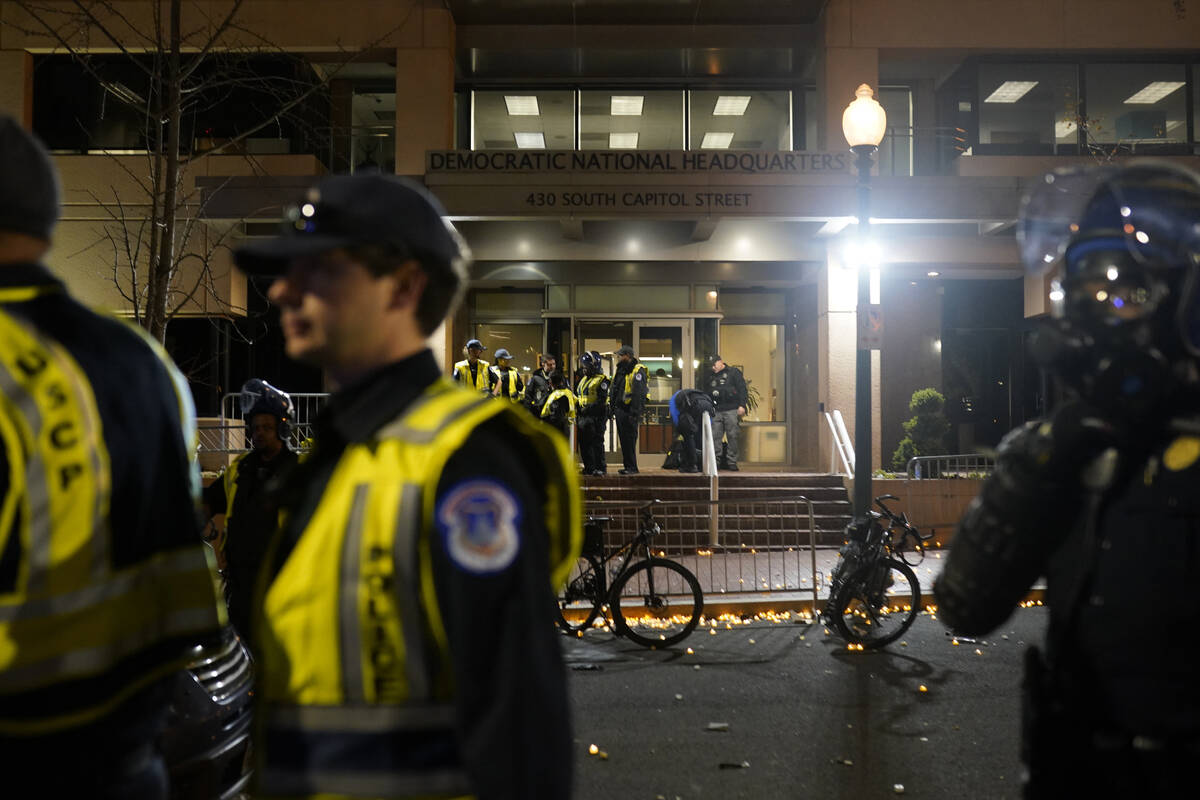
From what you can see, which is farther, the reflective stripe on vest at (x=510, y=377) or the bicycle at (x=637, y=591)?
the reflective stripe on vest at (x=510, y=377)

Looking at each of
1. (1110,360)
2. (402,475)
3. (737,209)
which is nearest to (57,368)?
(402,475)

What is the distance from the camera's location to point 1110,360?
5.48 feet

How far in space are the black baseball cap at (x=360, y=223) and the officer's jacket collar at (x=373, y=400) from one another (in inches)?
8.3

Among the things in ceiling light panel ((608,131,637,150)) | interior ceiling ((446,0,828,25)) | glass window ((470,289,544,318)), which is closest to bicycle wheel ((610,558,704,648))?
glass window ((470,289,544,318))

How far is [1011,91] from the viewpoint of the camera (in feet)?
63.8

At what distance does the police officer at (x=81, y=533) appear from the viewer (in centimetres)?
162

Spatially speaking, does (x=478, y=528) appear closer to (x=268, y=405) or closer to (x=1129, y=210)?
(x=1129, y=210)

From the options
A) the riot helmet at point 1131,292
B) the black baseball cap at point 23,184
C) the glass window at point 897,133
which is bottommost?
the riot helmet at point 1131,292

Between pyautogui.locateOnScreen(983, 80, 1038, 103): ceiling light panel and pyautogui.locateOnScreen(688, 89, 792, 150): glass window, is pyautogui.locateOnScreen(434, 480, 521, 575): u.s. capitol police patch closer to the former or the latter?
pyautogui.locateOnScreen(688, 89, 792, 150): glass window

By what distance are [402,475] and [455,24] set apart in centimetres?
1984

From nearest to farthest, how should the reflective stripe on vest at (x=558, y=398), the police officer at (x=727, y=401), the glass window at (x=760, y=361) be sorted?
1. the reflective stripe on vest at (x=558, y=398)
2. the police officer at (x=727, y=401)
3. the glass window at (x=760, y=361)

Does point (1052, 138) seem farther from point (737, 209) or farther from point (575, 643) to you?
point (575, 643)

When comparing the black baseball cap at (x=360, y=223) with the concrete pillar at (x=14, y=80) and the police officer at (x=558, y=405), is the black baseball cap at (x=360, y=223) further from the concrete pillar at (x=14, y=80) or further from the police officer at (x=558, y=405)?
the concrete pillar at (x=14, y=80)

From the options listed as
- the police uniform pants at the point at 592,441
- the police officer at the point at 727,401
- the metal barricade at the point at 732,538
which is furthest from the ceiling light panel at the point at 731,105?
the metal barricade at the point at 732,538
